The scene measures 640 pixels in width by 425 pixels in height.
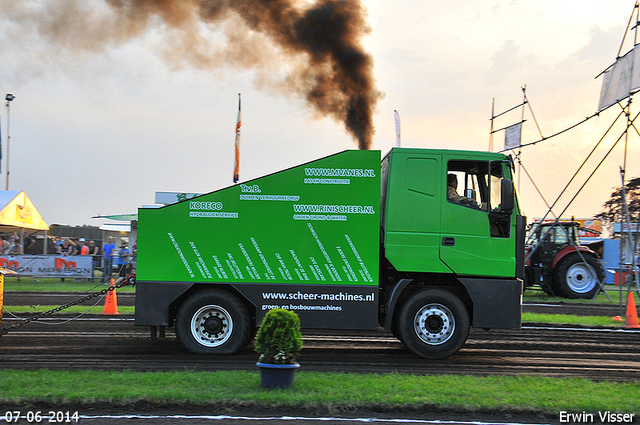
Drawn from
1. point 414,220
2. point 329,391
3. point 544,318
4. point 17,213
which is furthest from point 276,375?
point 17,213

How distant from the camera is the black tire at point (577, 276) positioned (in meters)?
18.8

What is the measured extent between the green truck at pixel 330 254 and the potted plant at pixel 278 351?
7.24 ft

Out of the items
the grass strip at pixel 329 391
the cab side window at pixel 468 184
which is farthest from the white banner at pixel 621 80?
A: the grass strip at pixel 329 391

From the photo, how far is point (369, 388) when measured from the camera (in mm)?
6203

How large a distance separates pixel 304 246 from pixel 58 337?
5009mm

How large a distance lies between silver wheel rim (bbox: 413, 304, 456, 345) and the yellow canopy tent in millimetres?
22009

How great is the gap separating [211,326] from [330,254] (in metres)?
2.16

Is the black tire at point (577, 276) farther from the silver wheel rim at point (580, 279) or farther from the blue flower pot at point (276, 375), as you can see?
the blue flower pot at point (276, 375)

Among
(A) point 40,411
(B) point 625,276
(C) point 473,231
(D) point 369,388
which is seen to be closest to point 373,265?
(C) point 473,231

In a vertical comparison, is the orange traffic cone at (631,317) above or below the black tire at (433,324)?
below

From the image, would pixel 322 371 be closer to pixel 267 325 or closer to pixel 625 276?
pixel 267 325

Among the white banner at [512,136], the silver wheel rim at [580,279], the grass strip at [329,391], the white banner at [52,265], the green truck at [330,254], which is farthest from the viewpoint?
the white banner at [52,265]

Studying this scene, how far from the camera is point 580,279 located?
19.0 metres

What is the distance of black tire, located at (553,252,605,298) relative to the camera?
18766 mm
